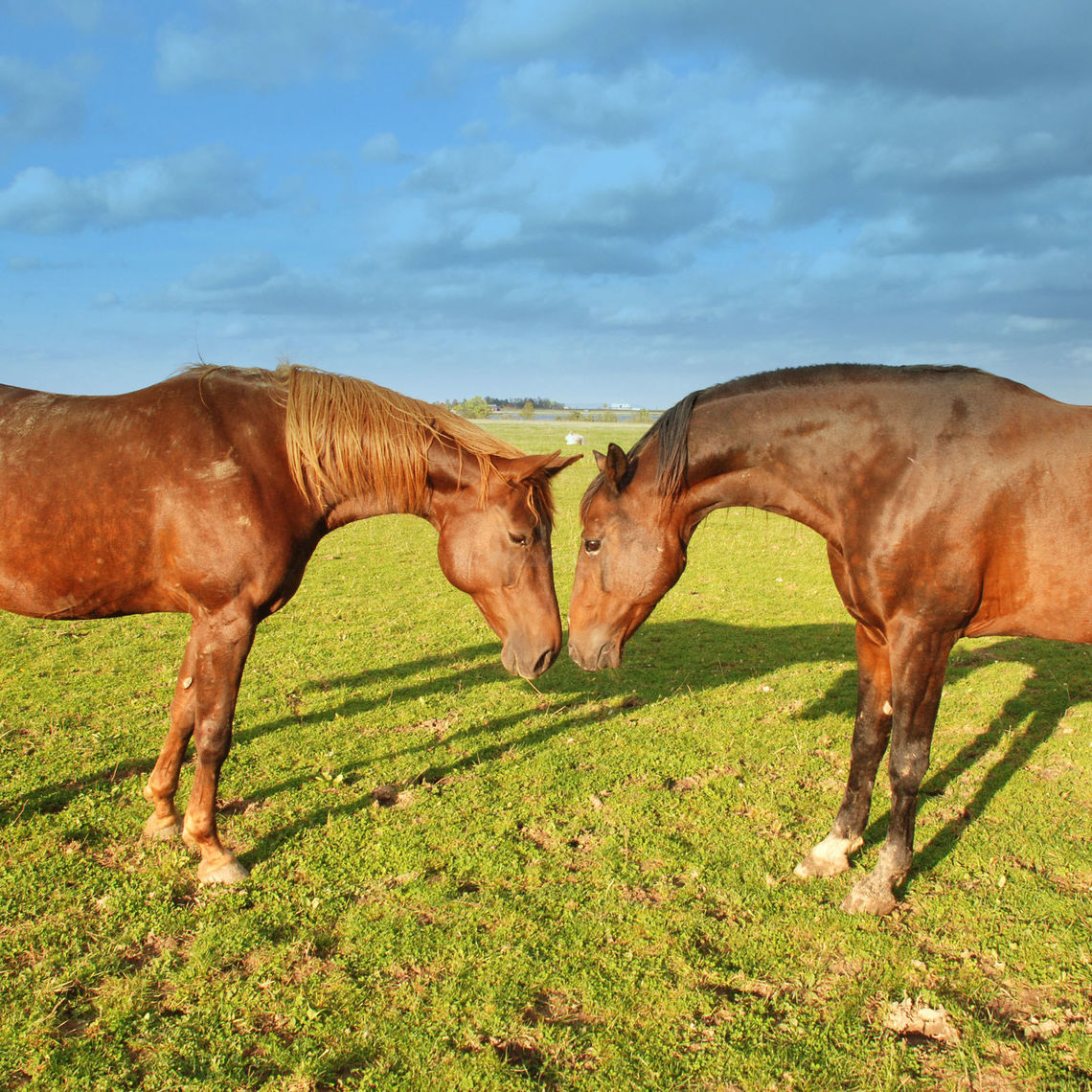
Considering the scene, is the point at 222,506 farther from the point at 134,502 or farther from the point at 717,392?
the point at 717,392

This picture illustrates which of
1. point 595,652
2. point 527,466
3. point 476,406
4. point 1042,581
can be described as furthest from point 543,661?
point 476,406

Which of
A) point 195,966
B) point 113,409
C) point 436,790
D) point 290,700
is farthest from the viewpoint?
point 290,700

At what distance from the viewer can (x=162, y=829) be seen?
14.1ft

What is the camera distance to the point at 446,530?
438 centimetres

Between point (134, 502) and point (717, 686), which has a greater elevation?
point (134, 502)

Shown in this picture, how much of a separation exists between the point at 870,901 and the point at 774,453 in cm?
226

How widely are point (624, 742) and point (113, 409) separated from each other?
159 inches

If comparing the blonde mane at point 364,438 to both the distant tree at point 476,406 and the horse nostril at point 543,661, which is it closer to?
the horse nostril at point 543,661

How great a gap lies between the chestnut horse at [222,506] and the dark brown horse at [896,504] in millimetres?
645

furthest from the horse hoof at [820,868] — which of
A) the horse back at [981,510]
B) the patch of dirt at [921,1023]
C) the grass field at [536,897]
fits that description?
the horse back at [981,510]

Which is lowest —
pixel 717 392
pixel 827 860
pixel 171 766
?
pixel 827 860

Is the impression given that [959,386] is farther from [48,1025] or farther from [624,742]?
[48,1025]

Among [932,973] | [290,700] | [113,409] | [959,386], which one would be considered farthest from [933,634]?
[290,700]

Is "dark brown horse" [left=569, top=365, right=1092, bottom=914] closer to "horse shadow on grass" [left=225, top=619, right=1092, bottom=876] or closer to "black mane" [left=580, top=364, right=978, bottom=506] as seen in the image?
"black mane" [left=580, top=364, right=978, bottom=506]
